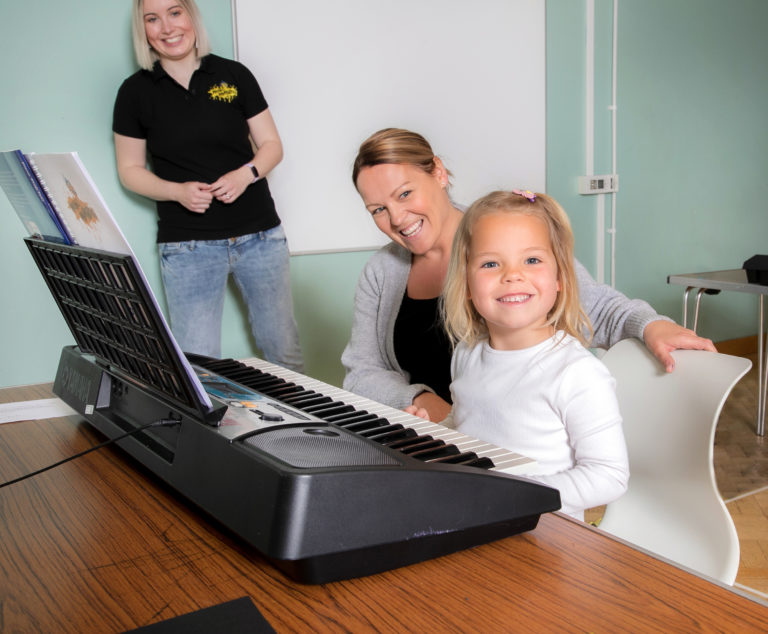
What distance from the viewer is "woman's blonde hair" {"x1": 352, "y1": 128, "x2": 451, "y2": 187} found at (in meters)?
1.55

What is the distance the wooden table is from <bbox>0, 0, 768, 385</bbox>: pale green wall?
2.36m

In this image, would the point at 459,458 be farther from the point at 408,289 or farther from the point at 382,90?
the point at 382,90

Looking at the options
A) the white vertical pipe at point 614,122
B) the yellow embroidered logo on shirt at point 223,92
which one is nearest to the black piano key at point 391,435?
the yellow embroidered logo on shirt at point 223,92

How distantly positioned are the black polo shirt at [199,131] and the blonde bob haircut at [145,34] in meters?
0.04

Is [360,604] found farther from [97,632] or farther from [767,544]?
[767,544]

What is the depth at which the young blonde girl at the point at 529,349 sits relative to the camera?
3.60ft

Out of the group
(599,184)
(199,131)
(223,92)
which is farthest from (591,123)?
(199,131)

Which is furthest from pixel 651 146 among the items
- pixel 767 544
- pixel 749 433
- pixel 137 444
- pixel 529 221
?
pixel 137 444

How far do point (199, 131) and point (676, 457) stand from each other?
2.22 metres

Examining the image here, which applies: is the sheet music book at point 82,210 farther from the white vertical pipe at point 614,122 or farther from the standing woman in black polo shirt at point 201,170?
the white vertical pipe at point 614,122

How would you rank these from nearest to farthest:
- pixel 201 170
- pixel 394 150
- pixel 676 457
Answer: pixel 676 457, pixel 394 150, pixel 201 170

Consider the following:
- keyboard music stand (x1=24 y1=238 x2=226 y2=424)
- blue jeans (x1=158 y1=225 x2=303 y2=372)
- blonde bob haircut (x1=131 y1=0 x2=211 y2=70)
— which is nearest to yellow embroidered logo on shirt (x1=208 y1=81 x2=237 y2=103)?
blonde bob haircut (x1=131 y1=0 x2=211 y2=70)

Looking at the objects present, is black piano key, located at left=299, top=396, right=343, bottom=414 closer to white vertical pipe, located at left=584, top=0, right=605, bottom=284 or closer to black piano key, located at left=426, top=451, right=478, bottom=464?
black piano key, located at left=426, top=451, right=478, bottom=464

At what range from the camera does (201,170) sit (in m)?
2.82
